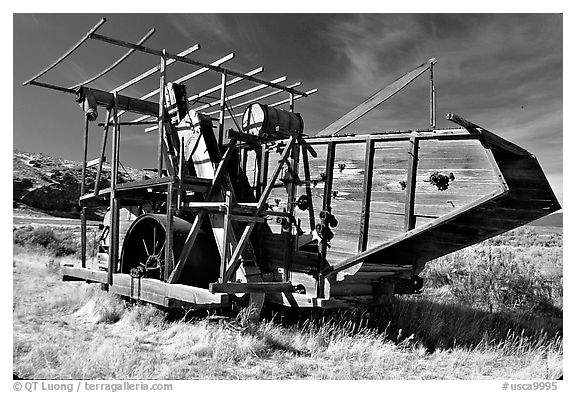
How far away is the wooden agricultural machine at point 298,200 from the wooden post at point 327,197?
2cm

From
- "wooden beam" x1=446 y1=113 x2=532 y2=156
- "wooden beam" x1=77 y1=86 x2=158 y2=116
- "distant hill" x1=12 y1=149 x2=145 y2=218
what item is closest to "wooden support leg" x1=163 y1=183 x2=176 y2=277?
"wooden beam" x1=77 y1=86 x2=158 y2=116

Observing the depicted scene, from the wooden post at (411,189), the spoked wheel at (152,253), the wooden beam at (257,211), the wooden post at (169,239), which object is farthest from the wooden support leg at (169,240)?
the wooden post at (411,189)

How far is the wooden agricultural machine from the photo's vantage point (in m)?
6.45

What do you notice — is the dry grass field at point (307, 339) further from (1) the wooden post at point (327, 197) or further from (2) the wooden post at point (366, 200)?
(2) the wooden post at point (366, 200)

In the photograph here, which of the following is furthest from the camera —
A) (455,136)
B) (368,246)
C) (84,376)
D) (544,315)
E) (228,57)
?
(544,315)

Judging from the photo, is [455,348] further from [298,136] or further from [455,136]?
[298,136]

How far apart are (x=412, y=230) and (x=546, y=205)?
232cm

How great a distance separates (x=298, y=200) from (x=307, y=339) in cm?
217

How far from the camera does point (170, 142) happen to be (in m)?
9.24

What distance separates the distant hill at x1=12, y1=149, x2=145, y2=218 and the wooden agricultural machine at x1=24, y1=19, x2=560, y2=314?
74.8 ft

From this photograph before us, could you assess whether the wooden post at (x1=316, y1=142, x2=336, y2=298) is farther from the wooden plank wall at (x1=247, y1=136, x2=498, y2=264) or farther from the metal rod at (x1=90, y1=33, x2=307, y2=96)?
the metal rod at (x1=90, y1=33, x2=307, y2=96)

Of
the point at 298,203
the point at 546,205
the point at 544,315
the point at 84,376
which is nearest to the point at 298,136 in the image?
the point at 298,203

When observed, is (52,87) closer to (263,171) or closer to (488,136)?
(263,171)

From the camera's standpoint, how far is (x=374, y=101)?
8.50 m
